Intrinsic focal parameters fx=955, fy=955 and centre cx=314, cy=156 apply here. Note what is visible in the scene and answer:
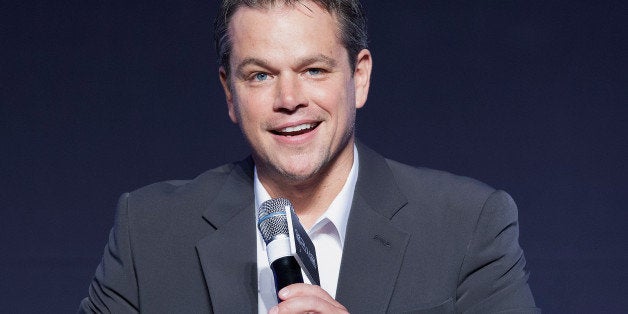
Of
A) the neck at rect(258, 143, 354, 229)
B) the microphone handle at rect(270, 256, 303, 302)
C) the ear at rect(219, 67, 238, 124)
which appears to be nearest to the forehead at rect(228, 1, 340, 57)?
the ear at rect(219, 67, 238, 124)

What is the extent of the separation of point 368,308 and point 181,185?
51 cm

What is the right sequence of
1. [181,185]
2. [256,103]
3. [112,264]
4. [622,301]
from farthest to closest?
1. [622,301]
2. [181,185]
3. [112,264]
4. [256,103]

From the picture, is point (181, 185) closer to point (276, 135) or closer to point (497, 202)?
point (276, 135)

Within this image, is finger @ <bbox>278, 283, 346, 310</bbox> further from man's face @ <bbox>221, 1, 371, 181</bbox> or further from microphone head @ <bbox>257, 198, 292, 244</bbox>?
man's face @ <bbox>221, 1, 371, 181</bbox>

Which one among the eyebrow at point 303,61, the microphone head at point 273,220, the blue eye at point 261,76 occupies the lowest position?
the microphone head at point 273,220

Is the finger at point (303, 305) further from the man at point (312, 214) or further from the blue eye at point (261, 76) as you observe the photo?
the blue eye at point (261, 76)

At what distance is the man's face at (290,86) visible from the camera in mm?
1772

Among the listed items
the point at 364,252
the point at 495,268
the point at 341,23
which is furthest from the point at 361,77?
the point at 495,268

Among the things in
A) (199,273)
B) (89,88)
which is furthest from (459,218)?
(89,88)

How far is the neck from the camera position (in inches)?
76.0

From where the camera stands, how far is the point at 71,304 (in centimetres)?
351

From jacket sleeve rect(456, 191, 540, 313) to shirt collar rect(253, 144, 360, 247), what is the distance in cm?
26

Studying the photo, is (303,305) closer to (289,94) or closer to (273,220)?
(273,220)

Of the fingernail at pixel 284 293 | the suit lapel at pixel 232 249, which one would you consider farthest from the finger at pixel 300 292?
the suit lapel at pixel 232 249
